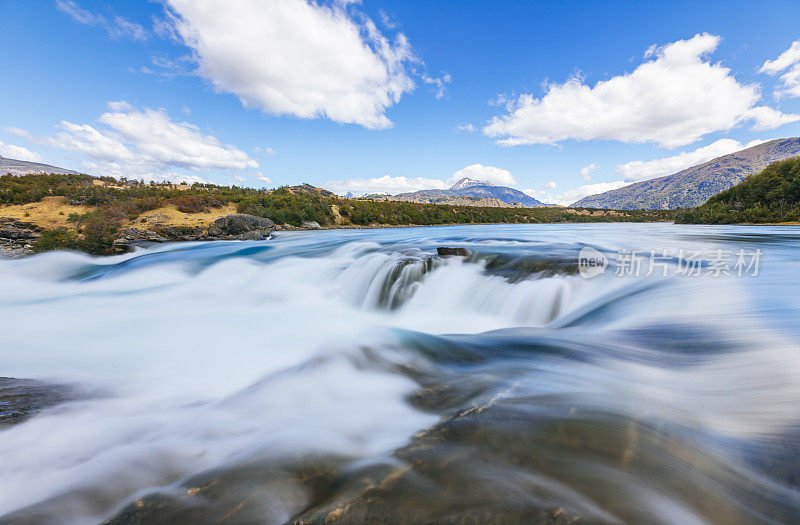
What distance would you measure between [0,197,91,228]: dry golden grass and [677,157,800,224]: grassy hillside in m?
71.3

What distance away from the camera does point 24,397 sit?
11.1 ft

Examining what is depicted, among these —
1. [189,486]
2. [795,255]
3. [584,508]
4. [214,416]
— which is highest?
[795,255]

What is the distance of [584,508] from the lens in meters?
1.81

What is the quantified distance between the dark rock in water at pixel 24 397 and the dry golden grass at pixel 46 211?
23.6 m

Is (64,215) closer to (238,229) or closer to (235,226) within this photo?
(235,226)

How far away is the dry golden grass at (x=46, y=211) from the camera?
20078mm

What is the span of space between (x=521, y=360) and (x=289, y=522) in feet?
11.6

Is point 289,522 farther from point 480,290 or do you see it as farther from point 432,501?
point 480,290

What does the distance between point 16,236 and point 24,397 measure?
76.0 ft

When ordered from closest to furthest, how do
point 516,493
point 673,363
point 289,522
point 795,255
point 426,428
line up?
point 289,522 < point 516,493 < point 426,428 < point 673,363 < point 795,255

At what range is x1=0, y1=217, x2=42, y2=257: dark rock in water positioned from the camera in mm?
15293

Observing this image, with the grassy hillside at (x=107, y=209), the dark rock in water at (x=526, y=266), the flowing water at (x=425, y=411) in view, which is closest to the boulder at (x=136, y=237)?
the grassy hillside at (x=107, y=209)

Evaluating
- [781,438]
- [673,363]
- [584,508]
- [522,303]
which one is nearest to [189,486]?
[584,508]

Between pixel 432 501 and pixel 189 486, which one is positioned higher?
pixel 432 501
